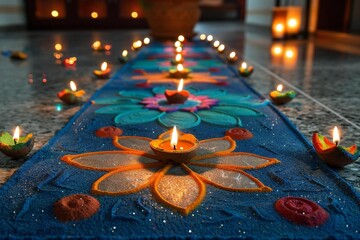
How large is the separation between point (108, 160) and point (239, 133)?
1.29ft

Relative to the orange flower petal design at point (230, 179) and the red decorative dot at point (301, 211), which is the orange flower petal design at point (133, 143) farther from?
the red decorative dot at point (301, 211)

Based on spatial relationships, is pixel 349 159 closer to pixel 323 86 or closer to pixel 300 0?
pixel 323 86

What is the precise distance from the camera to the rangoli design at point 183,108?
125 cm

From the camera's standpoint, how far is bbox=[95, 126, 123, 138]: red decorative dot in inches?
43.3

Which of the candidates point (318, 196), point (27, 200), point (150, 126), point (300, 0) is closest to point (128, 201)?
point (27, 200)

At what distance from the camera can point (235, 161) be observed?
3.00 ft

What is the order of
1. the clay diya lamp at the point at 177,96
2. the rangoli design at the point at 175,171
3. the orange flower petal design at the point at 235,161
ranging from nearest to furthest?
the rangoli design at the point at 175,171 → the orange flower petal design at the point at 235,161 → the clay diya lamp at the point at 177,96

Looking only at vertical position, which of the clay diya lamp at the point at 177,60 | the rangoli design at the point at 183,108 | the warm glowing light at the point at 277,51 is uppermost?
the clay diya lamp at the point at 177,60

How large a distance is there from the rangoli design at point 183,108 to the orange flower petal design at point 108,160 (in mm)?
272

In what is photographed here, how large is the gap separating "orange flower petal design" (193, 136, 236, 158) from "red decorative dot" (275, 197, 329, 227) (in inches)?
10.8

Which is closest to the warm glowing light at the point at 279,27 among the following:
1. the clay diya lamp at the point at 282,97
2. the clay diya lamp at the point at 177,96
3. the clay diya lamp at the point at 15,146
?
the clay diya lamp at the point at 282,97

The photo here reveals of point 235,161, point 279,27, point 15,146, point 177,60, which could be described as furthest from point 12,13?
point 235,161

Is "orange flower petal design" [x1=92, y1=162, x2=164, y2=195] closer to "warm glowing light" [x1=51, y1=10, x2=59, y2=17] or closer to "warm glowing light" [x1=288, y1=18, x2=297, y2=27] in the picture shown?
"warm glowing light" [x1=288, y1=18, x2=297, y2=27]

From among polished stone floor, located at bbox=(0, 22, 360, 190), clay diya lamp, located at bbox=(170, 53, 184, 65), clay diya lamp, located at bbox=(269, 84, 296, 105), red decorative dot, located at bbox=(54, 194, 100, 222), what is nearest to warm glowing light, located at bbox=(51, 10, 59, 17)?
polished stone floor, located at bbox=(0, 22, 360, 190)
